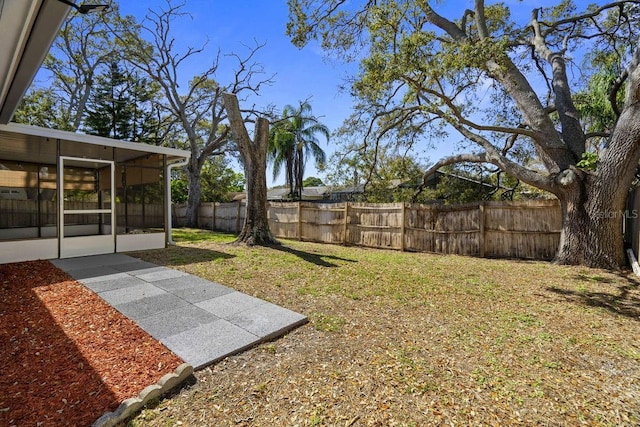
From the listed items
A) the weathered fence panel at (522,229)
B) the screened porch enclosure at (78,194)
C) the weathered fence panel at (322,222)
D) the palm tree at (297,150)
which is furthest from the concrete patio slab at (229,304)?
the palm tree at (297,150)

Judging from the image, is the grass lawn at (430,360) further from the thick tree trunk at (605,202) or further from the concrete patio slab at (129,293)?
the thick tree trunk at (605,202)

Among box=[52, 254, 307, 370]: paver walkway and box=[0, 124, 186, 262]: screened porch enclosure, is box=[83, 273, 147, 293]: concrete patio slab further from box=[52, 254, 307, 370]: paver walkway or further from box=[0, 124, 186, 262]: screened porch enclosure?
box=[0, 124, 186, 262]: screened porch enclosure

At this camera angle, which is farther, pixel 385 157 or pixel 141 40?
pixel 141 40

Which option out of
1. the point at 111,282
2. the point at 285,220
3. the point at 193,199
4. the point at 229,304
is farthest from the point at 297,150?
the point at 229,304

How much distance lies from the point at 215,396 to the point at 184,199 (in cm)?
2192

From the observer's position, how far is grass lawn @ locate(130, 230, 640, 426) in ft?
7.10

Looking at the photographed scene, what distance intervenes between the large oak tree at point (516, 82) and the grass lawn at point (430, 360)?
2.08 metres

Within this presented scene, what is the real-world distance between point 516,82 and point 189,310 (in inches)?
359

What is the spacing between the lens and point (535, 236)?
307 inches

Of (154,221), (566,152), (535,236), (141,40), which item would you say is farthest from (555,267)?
(141,40)

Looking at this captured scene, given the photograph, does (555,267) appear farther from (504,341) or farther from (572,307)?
(504,341)

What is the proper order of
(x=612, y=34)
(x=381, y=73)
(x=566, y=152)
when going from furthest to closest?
(x=612, y=34)
(x=566, y=152)
(x=381, y=73)

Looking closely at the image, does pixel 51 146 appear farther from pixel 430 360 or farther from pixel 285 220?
pixel 430 360

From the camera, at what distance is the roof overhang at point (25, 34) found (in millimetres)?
2219
